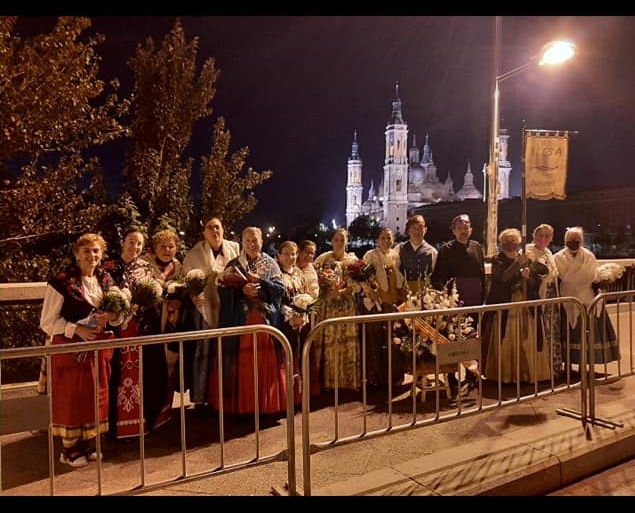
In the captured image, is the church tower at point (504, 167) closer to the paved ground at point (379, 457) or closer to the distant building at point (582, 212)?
the distant building at point (582, 212)

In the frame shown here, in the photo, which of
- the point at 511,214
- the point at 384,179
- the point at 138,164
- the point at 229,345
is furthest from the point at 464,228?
the point at 384,179

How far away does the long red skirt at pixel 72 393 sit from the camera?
3.85 meters

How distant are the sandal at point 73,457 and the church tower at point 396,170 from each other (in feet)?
290

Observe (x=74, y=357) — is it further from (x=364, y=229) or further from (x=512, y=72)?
(x=364, y=229)

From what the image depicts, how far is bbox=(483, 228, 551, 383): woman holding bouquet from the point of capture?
5.73 meters

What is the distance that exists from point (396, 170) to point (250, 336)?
90.0 metres

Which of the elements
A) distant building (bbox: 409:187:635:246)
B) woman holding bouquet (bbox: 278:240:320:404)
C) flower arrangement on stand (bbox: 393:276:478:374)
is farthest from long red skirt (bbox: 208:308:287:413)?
distant building (bbox: 409:187:635:246)

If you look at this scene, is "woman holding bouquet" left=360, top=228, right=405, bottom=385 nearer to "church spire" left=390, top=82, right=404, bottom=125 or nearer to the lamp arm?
the lamp arm

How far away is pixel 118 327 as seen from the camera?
14.0 ft

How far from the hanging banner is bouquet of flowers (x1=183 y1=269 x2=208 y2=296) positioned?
13.1 ft
